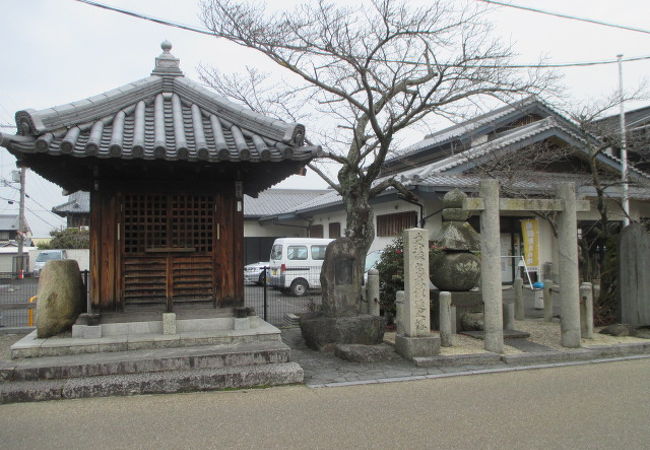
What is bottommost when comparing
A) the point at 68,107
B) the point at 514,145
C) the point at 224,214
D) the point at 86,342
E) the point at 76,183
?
the point at 86,342

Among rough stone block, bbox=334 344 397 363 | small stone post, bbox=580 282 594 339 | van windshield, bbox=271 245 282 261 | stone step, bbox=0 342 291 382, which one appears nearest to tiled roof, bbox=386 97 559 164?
small stone post, bbox=580 282 594 339

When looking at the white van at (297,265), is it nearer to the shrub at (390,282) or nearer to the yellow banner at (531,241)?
the yellow banner at (531,241)

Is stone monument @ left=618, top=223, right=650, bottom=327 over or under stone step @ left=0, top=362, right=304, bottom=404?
over

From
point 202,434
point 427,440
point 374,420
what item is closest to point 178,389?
point 202,434

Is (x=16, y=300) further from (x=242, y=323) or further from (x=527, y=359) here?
(x=527, y=359)

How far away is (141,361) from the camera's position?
6.62 m

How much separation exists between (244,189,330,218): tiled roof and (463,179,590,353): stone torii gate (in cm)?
2250

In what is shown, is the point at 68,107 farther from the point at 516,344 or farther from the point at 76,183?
the point at 516,344

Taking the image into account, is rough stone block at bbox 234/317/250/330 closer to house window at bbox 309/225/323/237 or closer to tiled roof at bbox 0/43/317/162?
tiled roof at bbox 0/43/317/162

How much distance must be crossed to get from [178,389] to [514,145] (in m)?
13.1

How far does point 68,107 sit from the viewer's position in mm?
7391

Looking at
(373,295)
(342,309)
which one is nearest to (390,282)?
(373,295)

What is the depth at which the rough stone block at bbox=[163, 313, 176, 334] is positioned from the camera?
7.54 m

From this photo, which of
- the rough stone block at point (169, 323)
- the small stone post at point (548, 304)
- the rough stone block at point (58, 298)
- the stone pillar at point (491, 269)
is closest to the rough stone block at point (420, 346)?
the stone pillar at point (491, 269)
